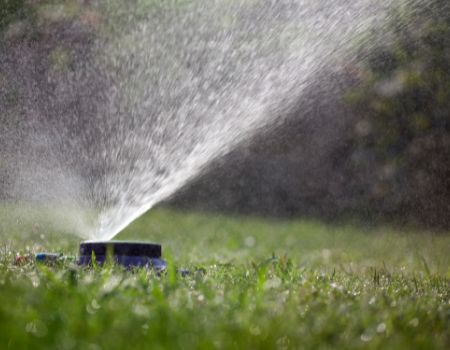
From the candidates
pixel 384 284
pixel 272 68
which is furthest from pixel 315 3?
pixel 384 284

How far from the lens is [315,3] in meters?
6.62

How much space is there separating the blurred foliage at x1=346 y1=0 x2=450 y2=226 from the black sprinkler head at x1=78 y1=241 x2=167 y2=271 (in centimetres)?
542

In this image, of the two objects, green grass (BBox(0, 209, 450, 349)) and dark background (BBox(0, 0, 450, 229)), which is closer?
green grass (BBox(0, 209, 450, 349))

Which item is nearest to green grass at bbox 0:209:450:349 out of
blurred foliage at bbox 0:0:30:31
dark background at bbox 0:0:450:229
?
dark background at bbox 0:0:450:229

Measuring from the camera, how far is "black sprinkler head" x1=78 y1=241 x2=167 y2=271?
3.58 metres

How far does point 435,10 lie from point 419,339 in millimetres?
8317

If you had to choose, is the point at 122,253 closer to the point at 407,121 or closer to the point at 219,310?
the point at 219,310

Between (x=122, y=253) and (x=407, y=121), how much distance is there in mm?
5701

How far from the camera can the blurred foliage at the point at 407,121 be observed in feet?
28.6

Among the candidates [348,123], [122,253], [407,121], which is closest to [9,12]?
[348,123]

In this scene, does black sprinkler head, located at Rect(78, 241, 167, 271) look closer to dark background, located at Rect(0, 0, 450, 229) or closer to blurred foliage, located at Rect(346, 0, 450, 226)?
dark background, located at Rect(0, 0, 450, 229)

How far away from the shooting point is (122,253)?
11.9 feet

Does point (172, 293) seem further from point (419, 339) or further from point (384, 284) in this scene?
point (384, 284)

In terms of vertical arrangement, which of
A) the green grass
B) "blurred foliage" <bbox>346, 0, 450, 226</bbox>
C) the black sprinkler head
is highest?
"blurred foliage" <bbox>346, 0, 450, 226</bbox>
